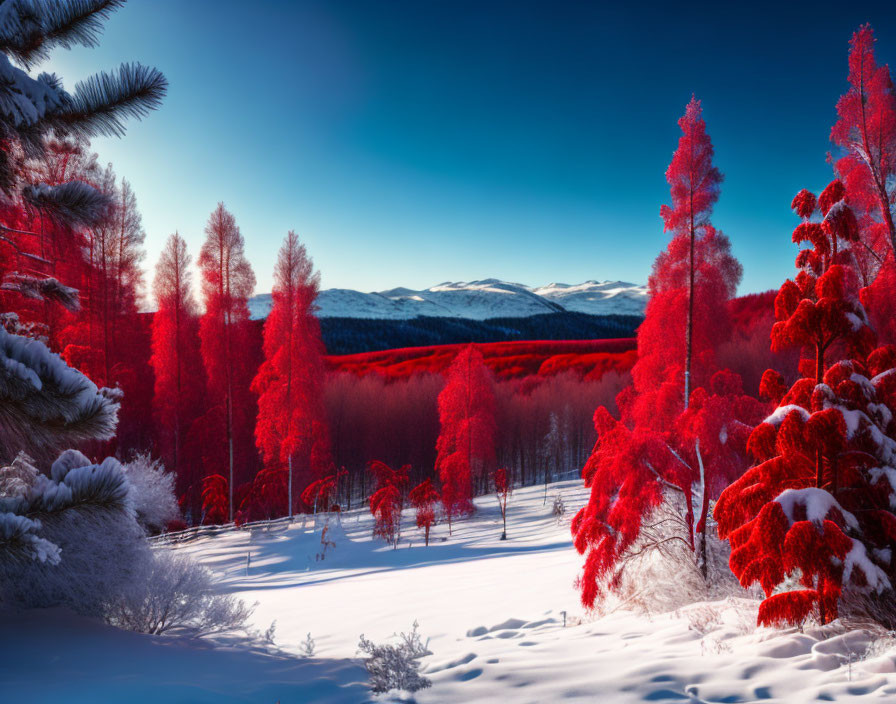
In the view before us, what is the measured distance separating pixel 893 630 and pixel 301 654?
20.0 ft

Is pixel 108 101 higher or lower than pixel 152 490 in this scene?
higher

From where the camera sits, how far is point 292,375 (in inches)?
757

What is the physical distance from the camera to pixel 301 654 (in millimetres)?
5852

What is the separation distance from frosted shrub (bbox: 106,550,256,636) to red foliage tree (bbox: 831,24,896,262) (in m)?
13.6

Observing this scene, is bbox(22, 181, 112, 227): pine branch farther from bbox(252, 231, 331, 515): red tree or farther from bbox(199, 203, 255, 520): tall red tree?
bbox(199, 203, 255, 520): tall red tree

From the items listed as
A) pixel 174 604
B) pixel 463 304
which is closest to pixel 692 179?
pixel 174 604

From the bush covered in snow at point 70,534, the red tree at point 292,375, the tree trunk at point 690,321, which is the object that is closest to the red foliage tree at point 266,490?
the red tree at point 292,375

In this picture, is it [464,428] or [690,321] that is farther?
[464,428]

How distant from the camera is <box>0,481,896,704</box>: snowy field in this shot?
11.9 feet

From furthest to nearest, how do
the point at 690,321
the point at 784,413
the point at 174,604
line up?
the point at 690,321, the point at 174,604, the point at 784,413

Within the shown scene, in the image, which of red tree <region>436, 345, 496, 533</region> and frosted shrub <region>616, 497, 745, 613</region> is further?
red tree <region>436, 345, 496, 533</region>

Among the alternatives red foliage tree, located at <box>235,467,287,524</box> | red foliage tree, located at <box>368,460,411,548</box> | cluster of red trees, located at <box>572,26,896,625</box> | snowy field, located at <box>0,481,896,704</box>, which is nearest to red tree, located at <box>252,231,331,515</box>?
red foliage tree, located at <box>235,467,287,524</box>

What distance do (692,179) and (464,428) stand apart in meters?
13.3

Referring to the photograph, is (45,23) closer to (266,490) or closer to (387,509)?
(387,509)
